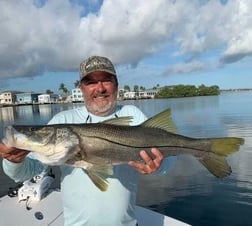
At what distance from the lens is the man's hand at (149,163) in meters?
3.29

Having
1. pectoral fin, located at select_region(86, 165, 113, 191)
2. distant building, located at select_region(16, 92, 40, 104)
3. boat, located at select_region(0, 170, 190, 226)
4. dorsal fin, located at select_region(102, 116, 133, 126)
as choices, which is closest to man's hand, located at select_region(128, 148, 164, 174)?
pectoral fin, located at select_region(86, 165, 113, 191)

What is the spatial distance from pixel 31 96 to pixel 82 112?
629 feet

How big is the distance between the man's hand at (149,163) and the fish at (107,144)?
45mm

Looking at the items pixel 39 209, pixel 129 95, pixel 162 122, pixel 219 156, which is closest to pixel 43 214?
pixel 39 209

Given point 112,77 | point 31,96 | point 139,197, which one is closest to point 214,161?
point 112,77

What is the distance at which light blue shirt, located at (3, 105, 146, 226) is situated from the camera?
11.3 ft

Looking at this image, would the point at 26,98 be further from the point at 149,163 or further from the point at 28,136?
the point at 149,163

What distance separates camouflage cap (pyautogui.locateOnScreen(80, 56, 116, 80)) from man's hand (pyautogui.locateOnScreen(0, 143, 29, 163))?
107 cm

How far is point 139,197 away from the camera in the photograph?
13.4 m

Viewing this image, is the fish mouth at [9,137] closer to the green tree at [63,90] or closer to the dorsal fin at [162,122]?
the dorsal fin at [162,122]

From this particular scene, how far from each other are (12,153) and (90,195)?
87 centimetres

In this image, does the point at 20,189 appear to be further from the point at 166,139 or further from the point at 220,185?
the point at 220,185

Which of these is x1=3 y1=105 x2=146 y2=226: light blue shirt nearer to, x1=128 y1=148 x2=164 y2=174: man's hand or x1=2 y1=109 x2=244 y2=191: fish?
x1=2 y1=109 x2=244 y2=191: fish

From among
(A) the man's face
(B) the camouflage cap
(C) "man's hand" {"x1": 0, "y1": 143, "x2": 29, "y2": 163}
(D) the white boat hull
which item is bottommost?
(D) the white boat hull
